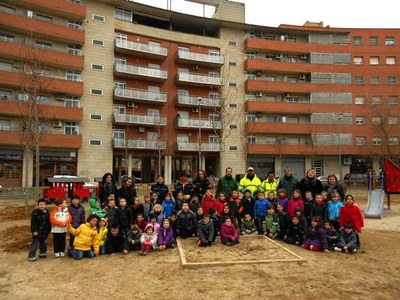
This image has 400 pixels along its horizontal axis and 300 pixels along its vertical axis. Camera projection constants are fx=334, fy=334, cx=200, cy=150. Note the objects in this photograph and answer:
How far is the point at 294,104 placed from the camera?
4678 cm

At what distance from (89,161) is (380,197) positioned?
29.6 metres

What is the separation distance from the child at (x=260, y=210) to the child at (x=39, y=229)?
20.3 ft

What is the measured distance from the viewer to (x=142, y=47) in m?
40.4

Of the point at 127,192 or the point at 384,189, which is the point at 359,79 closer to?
the point at 384,189

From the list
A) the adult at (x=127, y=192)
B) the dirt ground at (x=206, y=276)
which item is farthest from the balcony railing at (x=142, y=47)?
the dirt ground at (x=206, y=276)

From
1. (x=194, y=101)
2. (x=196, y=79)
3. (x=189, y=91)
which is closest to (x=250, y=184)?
(x=194, y=101)

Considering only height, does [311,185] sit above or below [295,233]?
above

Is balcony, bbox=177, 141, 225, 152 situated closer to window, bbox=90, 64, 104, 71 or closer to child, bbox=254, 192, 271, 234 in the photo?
window, bbox=90, 64, 104, 71

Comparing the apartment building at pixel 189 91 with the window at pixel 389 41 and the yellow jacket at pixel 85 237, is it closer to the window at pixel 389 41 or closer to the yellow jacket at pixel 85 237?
the window at pixel 389 41

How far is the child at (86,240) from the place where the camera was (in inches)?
338

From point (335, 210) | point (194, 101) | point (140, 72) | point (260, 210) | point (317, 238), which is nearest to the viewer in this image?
point (317, 238)

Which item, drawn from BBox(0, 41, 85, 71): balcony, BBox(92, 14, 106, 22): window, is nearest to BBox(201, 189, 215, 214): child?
BBox(0, 41, 85, 71): balcony

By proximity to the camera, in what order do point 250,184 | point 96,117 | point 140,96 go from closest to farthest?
point 250,184 → point 96,117 → point 140,96

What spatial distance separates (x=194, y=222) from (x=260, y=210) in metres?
2.21
